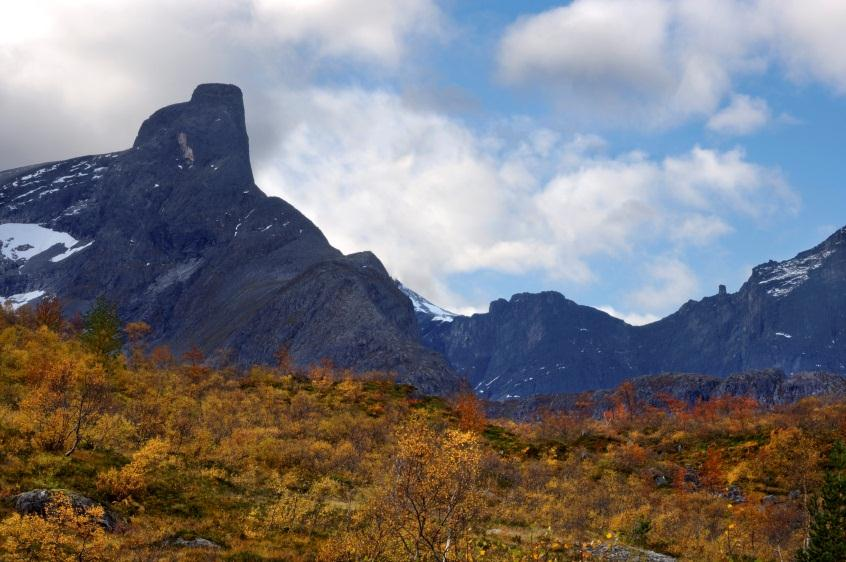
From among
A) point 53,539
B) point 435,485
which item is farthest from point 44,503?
point 435,485

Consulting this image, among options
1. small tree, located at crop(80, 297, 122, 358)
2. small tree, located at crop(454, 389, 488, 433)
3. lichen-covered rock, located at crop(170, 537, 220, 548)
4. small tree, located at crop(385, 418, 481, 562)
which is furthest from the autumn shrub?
small tree, located at crop(454, 389, 488, 433)

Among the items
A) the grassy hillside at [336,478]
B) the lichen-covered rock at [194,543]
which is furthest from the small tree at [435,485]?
the lichen-covered rock at [194,543]

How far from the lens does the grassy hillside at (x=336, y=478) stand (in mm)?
22969

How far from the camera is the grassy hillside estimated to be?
75.4 ft

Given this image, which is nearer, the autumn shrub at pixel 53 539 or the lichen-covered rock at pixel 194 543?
the autumn shrub at pixel 53 539

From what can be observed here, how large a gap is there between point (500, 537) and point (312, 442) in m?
23.8

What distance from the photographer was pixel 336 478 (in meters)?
42.7

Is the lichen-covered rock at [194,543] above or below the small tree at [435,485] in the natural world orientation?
below

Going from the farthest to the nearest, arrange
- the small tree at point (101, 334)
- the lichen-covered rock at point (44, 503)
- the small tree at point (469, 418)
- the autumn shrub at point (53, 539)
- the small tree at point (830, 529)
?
the small tree at point (469, 418)
the small tree at point (101, 334)
the small tree at point (830, 529)
the lichen-covered rock at point (44, 503)
the autumn shrub at point (53, 539)

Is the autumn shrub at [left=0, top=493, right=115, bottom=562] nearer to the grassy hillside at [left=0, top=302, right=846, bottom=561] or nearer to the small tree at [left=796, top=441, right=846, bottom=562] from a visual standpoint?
the grassy hillside at [left=0, top=302, right=846, bottom=561]

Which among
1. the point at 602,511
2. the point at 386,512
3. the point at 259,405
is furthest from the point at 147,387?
the point at 386,512

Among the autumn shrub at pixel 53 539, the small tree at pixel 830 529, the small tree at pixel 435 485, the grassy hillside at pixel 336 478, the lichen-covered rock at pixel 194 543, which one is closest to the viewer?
the autumn shrub at pixel 53 539

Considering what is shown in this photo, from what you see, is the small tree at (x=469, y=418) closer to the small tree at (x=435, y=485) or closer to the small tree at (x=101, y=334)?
the small tree at (x=101, y=334)

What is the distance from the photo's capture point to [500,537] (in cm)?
3161
